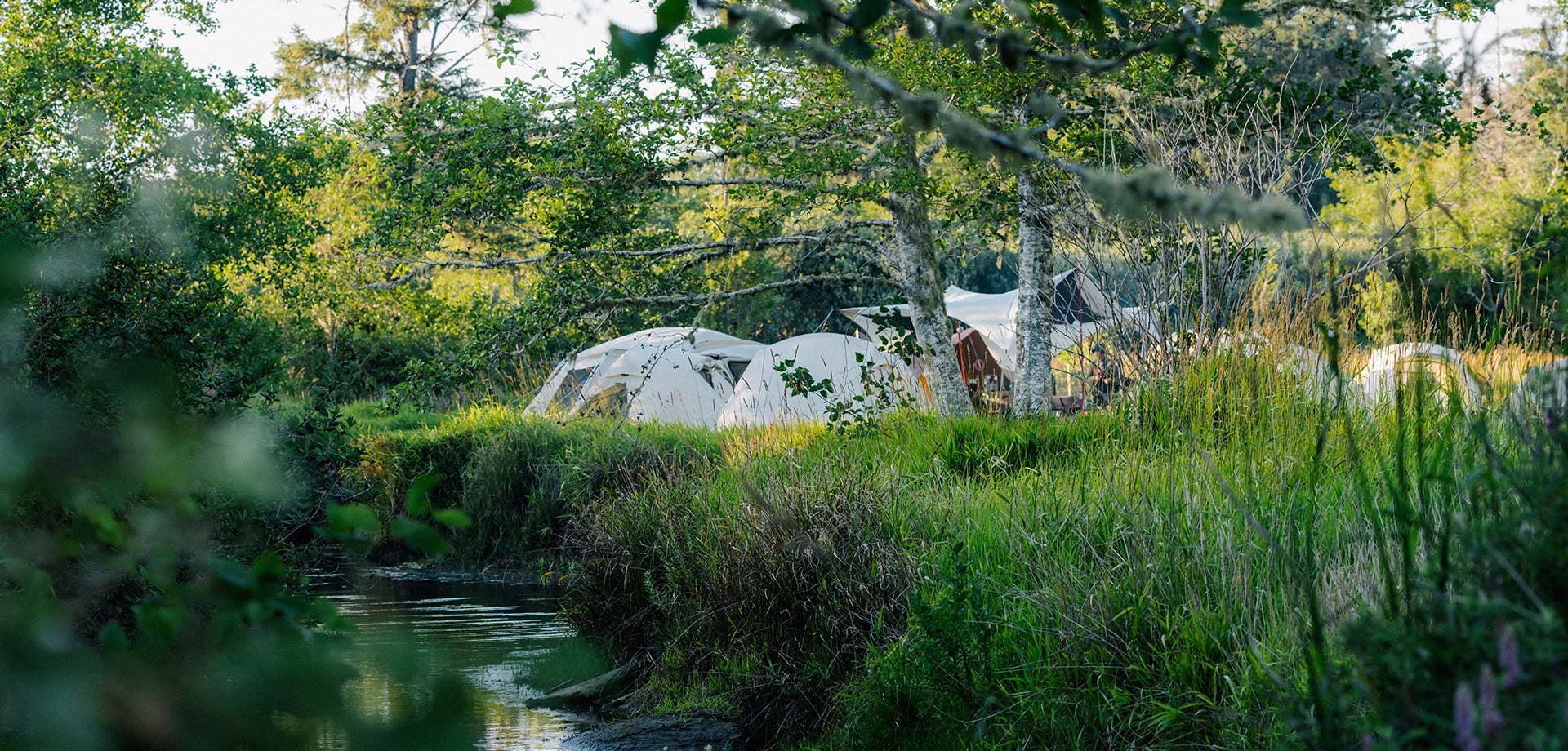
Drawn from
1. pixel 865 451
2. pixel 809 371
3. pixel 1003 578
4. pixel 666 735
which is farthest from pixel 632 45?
pixel 809 371

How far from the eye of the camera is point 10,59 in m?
18.4

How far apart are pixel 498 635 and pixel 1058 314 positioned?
6169 mm

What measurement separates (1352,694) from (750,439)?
6.16 m

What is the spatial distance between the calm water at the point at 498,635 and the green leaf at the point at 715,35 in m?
2.16

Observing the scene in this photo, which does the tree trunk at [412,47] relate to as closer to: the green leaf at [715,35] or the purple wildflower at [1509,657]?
the green leaf at [715,35]

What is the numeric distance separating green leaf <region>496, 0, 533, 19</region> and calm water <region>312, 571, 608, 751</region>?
82.5 inches

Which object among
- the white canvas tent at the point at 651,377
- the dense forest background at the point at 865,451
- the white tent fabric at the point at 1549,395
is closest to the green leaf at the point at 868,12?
the dense forest background at the point at 865,451

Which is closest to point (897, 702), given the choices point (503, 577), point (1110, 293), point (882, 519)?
point (882, 519)

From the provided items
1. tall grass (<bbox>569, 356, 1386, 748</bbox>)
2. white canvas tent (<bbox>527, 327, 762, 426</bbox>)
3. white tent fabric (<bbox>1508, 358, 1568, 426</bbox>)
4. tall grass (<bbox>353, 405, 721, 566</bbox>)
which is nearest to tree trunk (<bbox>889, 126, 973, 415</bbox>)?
tall grass (<bbox>353, 405, 721, 566</bbox>)

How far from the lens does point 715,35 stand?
1351 mm

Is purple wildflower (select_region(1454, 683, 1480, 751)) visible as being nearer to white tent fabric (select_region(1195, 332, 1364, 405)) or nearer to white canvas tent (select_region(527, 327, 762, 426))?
white tent fabric (select_region(1195, 332, 1364, 405))

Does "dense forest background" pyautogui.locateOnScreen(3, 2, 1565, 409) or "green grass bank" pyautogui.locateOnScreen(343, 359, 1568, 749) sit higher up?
"dense forest background" pyautogui.locateOnScreen(3, 2, 1565, 409)

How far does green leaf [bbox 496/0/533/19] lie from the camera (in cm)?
133

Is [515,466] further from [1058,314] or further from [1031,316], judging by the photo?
[1058,314]
